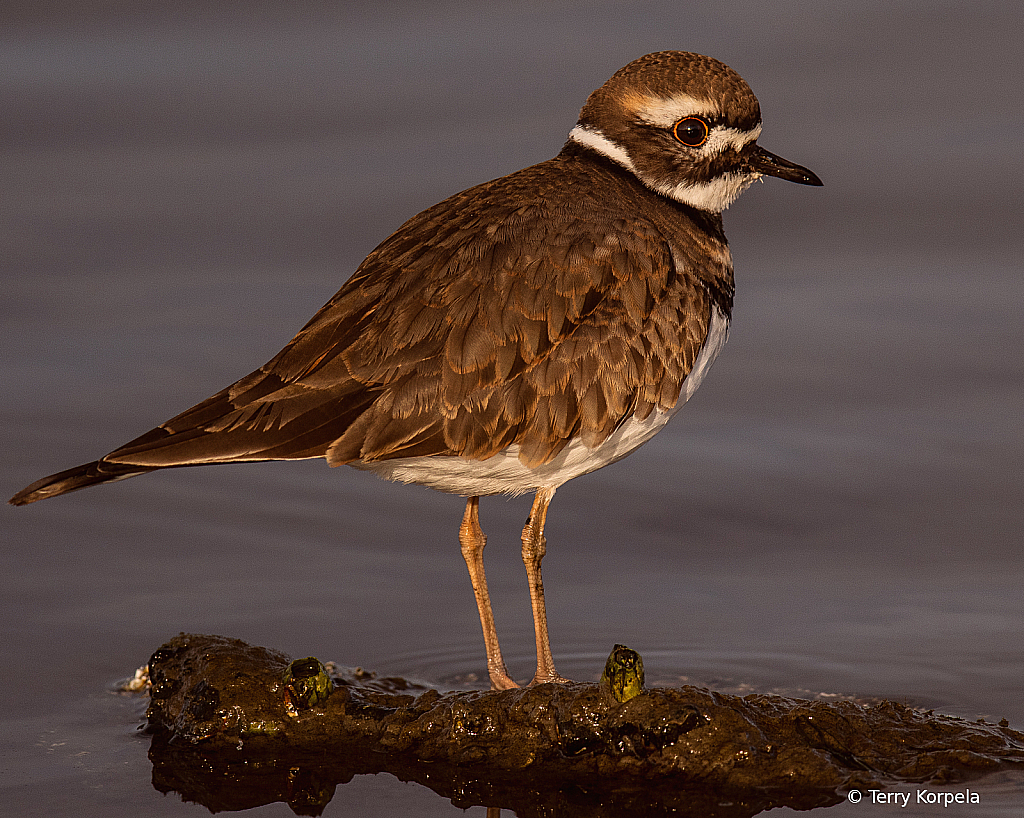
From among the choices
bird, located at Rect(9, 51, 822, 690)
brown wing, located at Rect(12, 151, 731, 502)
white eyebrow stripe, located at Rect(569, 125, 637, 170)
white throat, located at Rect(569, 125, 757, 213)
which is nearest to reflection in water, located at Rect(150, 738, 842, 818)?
bird, located at Rect(9, 51, 822, 690)

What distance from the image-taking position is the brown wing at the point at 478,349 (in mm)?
6406

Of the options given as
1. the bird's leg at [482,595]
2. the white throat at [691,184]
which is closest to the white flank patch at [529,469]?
the bird's leg at [482,595]

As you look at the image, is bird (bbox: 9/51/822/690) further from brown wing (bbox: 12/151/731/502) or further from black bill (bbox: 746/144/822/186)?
black bill (bbox: 746/144/822/186)

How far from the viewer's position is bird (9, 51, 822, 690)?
21.1 feet

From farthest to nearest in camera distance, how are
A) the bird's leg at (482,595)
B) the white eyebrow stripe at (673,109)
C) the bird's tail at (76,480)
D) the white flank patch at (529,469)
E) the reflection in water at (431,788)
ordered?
the white eyebrow stripe at (673,109) < the bird's leg at (482,595) < the white flank patch at (529,469) < the bird's tail at (76,480) < the reflection in water at (431,788)

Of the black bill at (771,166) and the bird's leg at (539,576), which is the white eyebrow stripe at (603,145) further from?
the bird's leg at (539,576)

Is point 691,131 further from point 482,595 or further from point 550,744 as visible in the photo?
point 550,744

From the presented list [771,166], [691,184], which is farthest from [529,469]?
[771,166]

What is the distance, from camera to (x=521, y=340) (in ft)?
22.1

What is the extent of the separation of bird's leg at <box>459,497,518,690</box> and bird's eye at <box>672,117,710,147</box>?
6.72 ft

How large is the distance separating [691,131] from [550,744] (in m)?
3.15

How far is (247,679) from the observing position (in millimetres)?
6371

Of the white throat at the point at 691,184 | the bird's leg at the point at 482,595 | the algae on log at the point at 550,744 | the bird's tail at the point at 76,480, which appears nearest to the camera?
the algae on log at the point at 550,744

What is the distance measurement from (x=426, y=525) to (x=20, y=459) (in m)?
2.44
